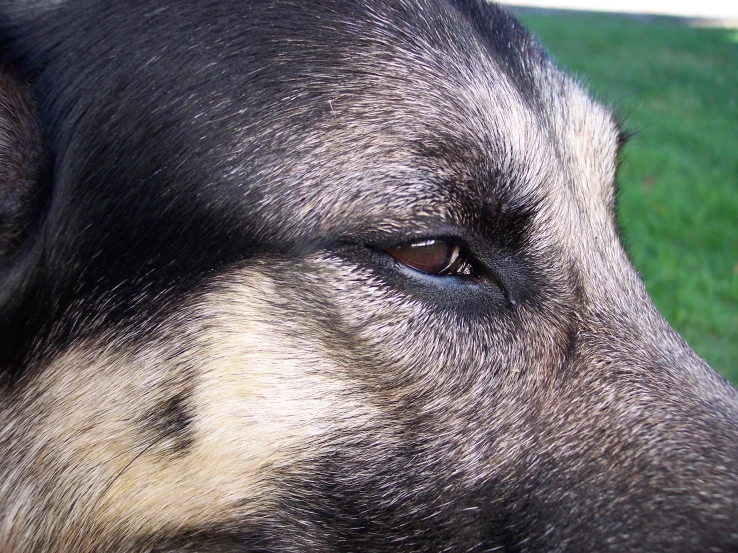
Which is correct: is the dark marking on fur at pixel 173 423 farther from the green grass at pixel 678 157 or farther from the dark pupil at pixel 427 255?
the green grass at pixel 678 157

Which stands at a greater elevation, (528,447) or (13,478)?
A: (528,447)

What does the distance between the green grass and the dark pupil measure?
143 centimetres

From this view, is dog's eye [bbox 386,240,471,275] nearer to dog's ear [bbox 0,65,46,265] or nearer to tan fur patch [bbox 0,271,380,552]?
tan fur patch [bbox 0,271,380,552]

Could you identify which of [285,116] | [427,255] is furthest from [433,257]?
[285,116]

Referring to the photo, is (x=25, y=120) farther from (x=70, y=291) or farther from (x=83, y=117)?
(x=70, y=291)

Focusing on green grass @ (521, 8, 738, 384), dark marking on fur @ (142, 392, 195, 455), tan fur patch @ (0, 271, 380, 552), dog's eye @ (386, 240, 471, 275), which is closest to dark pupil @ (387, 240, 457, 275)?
dog's eye @ (386, 240, 471, 275)

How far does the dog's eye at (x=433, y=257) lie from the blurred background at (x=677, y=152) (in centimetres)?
134

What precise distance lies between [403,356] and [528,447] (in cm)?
48

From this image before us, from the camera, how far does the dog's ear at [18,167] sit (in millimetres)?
2545

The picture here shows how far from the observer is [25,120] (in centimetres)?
259

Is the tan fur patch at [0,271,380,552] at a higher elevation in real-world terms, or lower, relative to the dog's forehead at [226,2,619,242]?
lower

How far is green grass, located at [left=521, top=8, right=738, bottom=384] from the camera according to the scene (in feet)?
22.7

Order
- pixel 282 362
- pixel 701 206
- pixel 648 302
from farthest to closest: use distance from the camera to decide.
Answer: pixel 701 206 → pixel 648 302 → pixel 282 362

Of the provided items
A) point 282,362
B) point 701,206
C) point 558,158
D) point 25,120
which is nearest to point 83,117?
point 25,120
